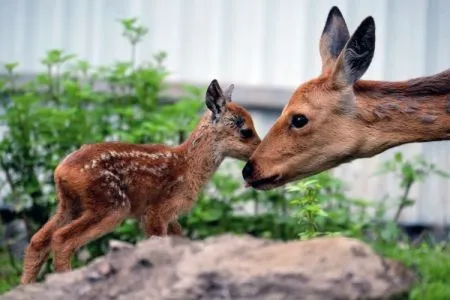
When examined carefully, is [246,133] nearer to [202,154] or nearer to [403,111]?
[202,154]

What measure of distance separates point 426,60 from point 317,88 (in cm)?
392

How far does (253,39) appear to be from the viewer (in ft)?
37.0

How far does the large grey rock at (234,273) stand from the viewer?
15.9ft

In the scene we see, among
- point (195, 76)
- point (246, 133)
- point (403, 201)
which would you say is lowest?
point (403, 201)

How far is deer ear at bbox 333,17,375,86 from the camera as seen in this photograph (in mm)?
6989

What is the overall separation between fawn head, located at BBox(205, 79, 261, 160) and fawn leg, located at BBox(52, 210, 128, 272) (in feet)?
4.15

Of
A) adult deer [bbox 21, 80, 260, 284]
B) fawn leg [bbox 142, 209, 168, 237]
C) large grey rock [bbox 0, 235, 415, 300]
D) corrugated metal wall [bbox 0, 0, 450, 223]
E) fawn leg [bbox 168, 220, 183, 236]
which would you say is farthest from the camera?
corrugated metal wall [bbox 0, 0, 450, 223]

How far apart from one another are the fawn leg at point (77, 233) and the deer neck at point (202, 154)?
92 centimetres

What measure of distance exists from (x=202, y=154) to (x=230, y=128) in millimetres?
283

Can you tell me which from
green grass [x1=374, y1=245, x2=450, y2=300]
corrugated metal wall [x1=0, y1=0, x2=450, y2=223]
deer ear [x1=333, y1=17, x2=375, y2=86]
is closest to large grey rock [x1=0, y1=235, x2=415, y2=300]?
green grass [x1=374, y1=245, x2=450, y2=300]

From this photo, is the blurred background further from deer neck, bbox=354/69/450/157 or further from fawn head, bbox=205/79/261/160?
deer neck, bbox=354/69/450/157

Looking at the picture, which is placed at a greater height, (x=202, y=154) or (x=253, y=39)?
(x=253, y=39)

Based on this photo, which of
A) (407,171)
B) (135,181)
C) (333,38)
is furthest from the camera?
(407,171)

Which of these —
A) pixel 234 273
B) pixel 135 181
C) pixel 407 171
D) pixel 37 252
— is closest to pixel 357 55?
pixel 135 181
